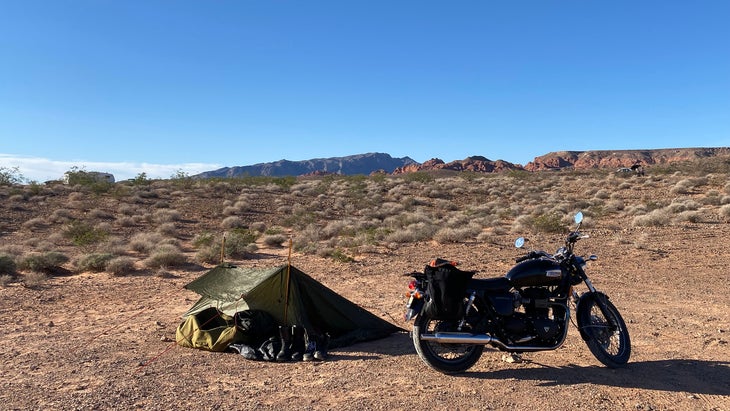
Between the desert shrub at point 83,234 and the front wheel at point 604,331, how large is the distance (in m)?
15.6

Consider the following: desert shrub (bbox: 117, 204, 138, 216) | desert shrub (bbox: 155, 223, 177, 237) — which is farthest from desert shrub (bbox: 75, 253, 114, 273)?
desert shrub (bbox: 117, 204, 138, 216)

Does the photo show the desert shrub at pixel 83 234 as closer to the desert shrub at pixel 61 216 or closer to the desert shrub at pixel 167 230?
the desert shrub at pixel 167 230

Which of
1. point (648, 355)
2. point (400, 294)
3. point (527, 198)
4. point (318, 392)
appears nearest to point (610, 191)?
point (527, 198)

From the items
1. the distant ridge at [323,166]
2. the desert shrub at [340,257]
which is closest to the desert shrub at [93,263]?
the desert shrub at [340,257]

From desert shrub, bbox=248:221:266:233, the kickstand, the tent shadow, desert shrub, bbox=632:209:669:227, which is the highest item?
desert shrub, bbox=632:209:669:227

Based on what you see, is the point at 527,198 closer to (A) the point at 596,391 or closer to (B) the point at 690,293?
(B) the point at 690,293

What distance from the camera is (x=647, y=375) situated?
522cm

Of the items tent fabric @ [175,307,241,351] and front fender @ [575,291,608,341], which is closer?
front fender @ [575,291,608,341]

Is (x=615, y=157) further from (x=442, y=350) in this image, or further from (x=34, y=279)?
(x=442, y=350)

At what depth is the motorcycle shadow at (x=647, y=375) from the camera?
4.94 metres

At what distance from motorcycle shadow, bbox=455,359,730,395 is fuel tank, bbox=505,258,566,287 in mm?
911

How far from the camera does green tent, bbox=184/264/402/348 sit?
6.36 m

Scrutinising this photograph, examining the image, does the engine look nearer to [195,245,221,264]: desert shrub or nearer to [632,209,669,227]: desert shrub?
[195,245,221,264]: desert shrub

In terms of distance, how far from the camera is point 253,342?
621 cm
